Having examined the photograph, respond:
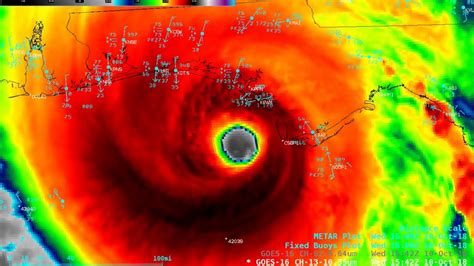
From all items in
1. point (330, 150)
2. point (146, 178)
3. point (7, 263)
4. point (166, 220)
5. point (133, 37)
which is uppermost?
point (133, 37)

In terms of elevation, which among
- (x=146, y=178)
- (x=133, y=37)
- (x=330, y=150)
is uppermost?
(x=133, y=37)

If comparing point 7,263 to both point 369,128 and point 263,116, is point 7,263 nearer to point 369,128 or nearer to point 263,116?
point 263,116

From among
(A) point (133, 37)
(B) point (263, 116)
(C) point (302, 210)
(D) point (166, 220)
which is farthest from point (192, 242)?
(A) point (133, 37)

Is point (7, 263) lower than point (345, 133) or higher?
lower

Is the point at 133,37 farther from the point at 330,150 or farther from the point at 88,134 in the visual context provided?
the point at 330,150

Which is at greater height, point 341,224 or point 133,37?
point 133,37

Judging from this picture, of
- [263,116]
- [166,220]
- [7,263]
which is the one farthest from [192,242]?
[7,263]
